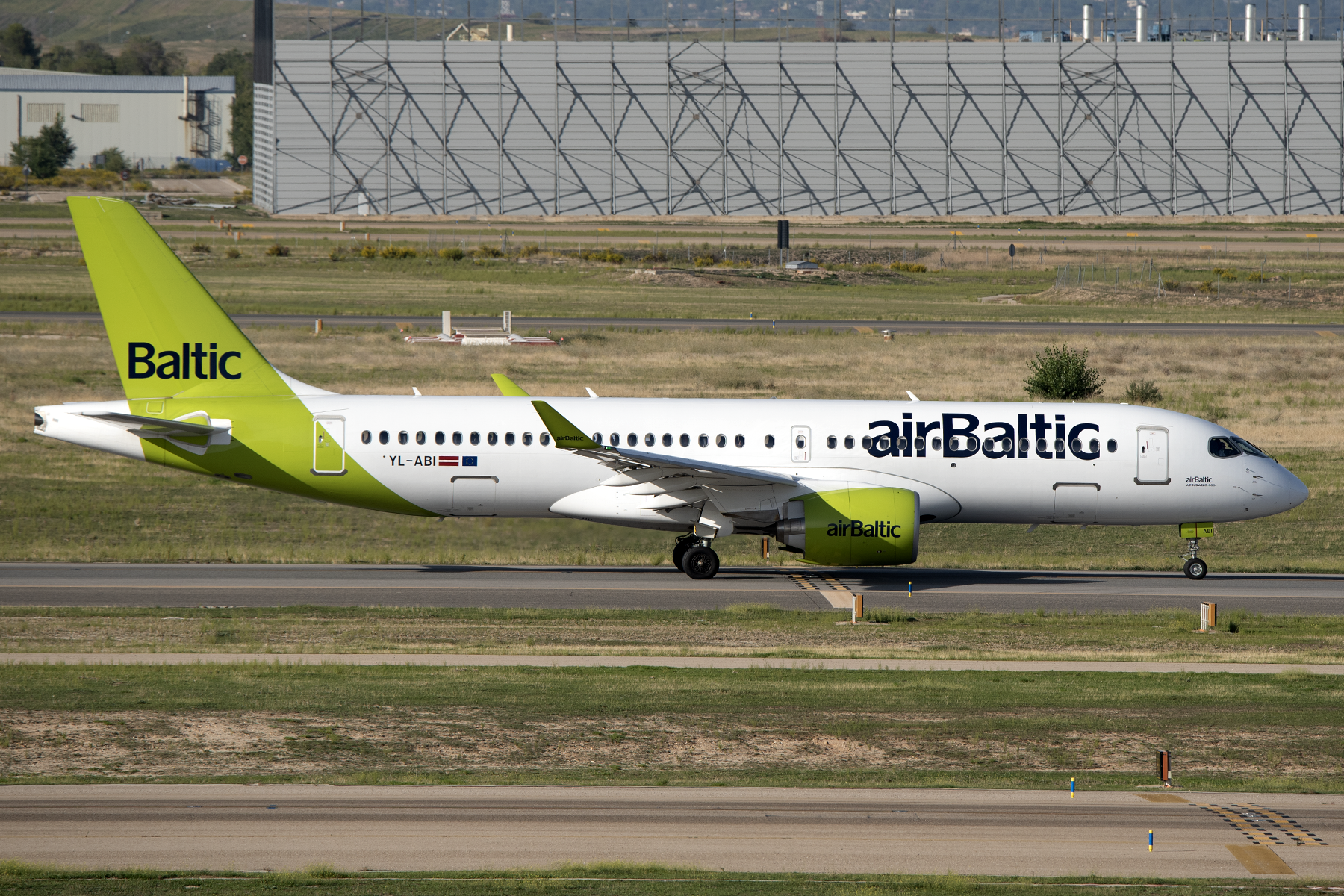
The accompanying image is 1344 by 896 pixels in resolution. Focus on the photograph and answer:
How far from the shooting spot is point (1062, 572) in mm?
33594

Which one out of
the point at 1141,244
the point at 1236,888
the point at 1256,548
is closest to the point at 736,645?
the point at 1236,888

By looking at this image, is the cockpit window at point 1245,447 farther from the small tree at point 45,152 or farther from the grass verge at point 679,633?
the small tree at point 45,152

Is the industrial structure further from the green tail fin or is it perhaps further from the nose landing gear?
the nose landing gear

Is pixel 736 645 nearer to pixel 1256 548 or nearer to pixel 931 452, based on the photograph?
pixel 931 452

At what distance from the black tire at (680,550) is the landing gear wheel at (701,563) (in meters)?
0.31

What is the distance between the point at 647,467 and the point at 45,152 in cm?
17111

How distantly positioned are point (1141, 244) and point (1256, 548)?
84.4 m

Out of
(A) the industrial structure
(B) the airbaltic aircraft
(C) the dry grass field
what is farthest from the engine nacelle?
(A) the industrial structure

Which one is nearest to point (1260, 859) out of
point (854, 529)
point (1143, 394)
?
point (854, 529)

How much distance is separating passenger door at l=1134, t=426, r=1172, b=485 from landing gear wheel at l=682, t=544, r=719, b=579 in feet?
32.9

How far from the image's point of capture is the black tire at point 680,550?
31.7 m

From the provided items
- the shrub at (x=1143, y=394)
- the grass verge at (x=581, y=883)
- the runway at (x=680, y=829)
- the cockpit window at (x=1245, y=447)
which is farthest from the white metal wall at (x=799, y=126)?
the grass verge at (x=581, y=883)

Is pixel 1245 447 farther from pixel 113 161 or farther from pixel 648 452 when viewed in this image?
pixel 113 161

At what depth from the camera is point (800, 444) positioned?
31000mm
